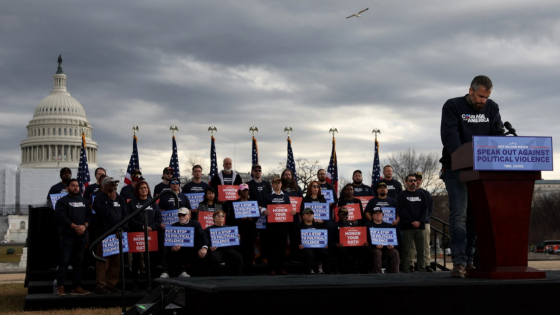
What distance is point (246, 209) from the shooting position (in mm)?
13531

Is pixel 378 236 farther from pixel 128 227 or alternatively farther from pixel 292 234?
pixel 128 227

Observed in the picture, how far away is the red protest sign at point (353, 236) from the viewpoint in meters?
13.5

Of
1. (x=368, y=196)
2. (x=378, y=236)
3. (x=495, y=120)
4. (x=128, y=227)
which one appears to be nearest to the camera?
(x=495, y=120)

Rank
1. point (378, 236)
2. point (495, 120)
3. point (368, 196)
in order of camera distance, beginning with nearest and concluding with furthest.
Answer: point (495, 120) < point (378, 236) < point (368, 196)

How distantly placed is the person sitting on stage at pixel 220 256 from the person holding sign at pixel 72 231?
238cm

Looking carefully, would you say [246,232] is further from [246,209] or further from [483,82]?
[483,82]

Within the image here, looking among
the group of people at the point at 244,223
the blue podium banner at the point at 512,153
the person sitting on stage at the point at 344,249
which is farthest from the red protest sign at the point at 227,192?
the blue podium banner at the point at 512,153

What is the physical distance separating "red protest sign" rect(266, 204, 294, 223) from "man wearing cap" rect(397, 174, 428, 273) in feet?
7.80

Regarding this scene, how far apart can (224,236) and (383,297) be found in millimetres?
7109

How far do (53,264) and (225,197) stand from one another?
388 centimetres

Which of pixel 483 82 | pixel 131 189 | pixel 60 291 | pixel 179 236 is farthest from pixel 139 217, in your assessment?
pixel 483 82

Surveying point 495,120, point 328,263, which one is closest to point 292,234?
point 328,263

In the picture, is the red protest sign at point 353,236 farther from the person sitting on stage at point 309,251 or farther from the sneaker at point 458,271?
the sneaker at point 458,271

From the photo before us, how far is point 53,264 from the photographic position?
13.7 metres
